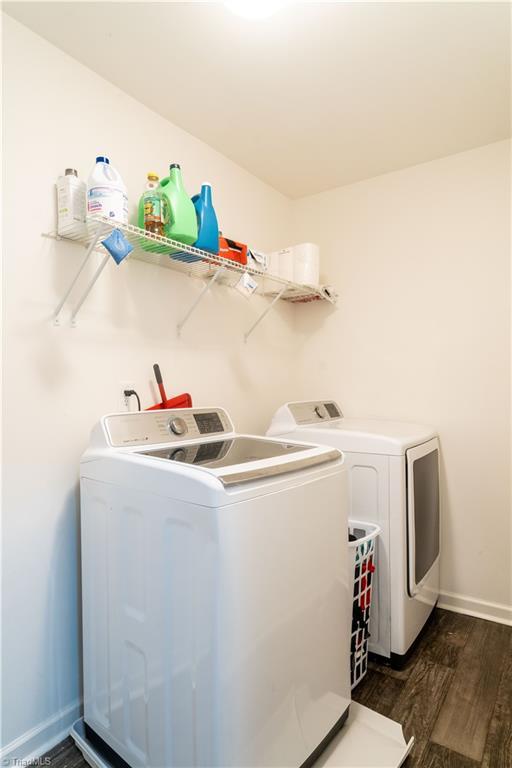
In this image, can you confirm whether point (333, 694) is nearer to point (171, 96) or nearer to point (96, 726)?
point (96, 726)

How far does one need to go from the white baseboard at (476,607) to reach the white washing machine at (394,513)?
0.91 ft

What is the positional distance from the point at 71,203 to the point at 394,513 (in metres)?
1.83

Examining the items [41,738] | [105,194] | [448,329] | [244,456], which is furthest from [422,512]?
[105,194]

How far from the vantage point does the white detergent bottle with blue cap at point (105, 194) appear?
4.73ft

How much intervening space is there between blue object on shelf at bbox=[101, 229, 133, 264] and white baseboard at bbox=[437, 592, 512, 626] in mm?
2470

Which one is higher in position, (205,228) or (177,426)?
(205,228)

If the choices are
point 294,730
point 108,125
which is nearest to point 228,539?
point 294,730

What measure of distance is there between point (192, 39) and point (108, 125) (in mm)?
479

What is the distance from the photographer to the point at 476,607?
2.32 meters

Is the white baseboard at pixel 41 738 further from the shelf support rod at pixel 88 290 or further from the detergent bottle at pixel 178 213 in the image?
the detergent bottle at pixel 178 213

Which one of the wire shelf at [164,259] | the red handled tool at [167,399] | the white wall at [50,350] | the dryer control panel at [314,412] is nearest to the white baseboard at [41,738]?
the white wall at [50,350]

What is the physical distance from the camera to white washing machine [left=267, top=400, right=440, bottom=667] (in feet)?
6.19

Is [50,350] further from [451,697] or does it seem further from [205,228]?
[451,697]

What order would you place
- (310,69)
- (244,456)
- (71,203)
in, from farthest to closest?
(310,69) → (71,203) → (244,456)
